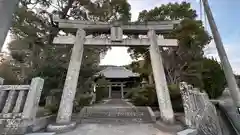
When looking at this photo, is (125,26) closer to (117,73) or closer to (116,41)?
(116,41)

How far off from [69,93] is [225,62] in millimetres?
5417

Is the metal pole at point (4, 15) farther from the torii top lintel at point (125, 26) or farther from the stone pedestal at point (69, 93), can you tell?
the torii top lintel at point (125, 26)

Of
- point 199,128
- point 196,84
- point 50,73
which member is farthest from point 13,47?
point 196,84

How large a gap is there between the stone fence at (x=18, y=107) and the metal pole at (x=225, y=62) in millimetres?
5702

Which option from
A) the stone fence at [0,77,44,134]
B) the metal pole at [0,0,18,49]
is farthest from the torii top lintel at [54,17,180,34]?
the metal pole at [0,0,18,49]

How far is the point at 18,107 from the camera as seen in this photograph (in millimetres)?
4641

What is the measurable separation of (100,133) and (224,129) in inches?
241

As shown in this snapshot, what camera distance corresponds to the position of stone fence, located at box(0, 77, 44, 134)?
4.41 metres

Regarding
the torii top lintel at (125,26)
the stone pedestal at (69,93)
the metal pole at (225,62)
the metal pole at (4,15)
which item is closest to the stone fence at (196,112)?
the metal pole at (225,62)

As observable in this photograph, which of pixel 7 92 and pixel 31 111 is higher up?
pixel 7 92

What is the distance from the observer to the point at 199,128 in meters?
5.07

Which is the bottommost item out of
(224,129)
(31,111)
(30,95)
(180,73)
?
(224,129)

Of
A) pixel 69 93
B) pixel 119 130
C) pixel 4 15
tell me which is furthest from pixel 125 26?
pixel 4 15

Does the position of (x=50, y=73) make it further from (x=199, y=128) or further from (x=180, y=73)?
(x=180, y=73)
